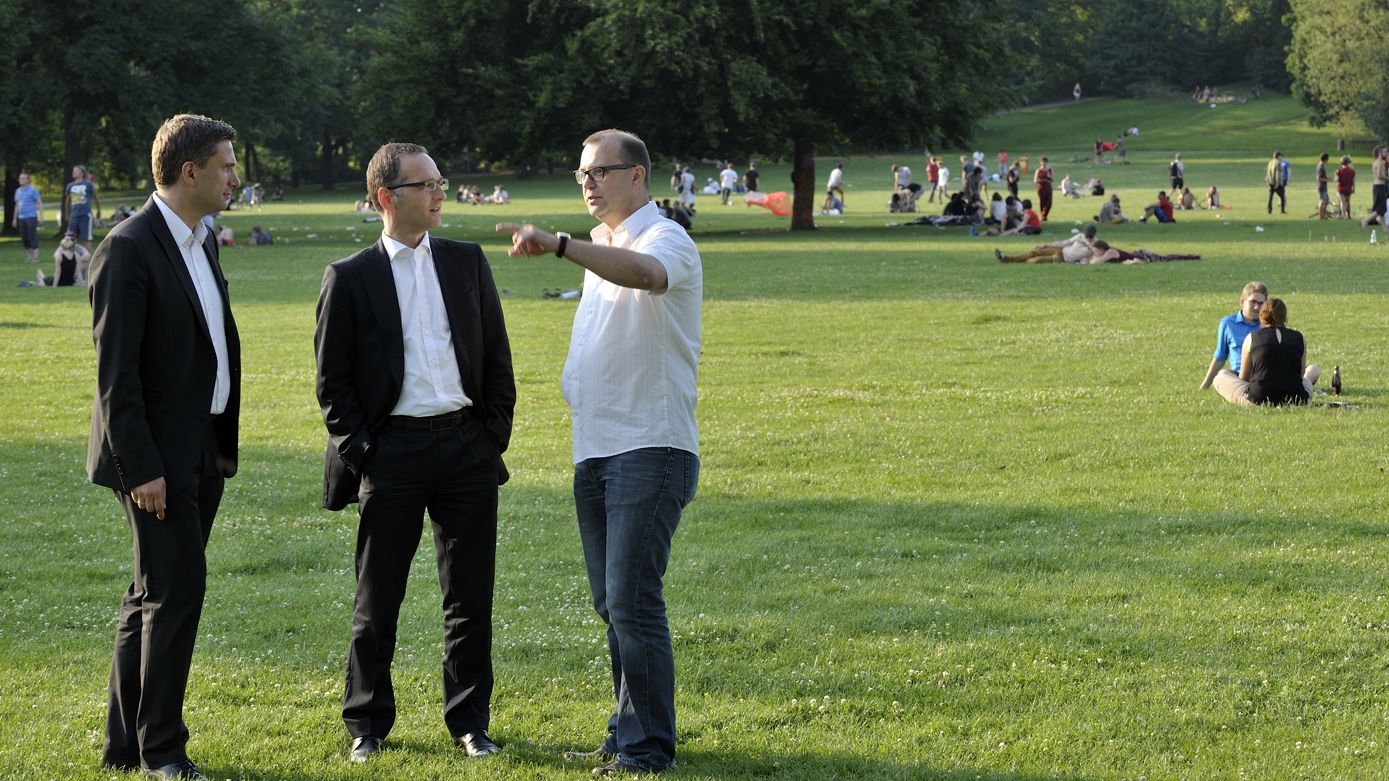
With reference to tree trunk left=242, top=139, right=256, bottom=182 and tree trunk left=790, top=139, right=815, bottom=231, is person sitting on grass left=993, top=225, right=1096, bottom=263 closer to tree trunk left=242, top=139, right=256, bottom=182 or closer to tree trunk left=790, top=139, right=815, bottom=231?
tree trunk left=790, top=139, right=815, bottom=231

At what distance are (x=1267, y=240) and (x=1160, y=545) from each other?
27.7 meters

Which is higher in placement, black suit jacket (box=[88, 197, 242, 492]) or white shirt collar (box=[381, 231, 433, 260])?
white shirt collar (box=[381, 231, 433, 260])

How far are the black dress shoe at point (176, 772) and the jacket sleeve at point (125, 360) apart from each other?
1029 mm

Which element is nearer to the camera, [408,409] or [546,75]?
[408,409]

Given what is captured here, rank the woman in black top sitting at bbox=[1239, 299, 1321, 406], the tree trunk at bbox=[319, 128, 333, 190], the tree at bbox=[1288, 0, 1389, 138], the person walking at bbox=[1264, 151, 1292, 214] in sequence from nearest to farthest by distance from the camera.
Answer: the woman in black top sitting at bbox=[1239, 299, 1321, 406] < the person walking at bbox=[1264, 151, 1292, 214] < the tree at bbox=[1288, 0, 1389, 138] < the tree trunk at bbox=[319, 128, 333, 190]

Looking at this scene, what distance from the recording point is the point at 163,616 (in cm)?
517

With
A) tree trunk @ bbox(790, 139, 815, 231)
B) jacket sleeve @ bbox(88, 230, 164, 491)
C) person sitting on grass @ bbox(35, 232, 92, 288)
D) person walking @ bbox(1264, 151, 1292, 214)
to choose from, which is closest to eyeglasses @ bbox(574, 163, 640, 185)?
jacket sleeve @ bbox(88, 230, 164, 491)

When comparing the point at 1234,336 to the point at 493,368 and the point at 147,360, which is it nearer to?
the point at 493,368

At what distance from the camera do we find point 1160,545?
351 inches

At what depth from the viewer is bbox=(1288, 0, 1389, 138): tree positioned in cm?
7900

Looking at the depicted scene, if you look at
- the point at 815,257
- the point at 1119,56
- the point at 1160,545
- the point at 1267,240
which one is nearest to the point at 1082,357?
the point at 1160,545

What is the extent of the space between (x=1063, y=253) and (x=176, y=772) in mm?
25879

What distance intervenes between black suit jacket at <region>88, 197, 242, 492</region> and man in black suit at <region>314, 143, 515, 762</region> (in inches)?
17.3

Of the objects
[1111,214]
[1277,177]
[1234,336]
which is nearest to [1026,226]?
[1111,214]
